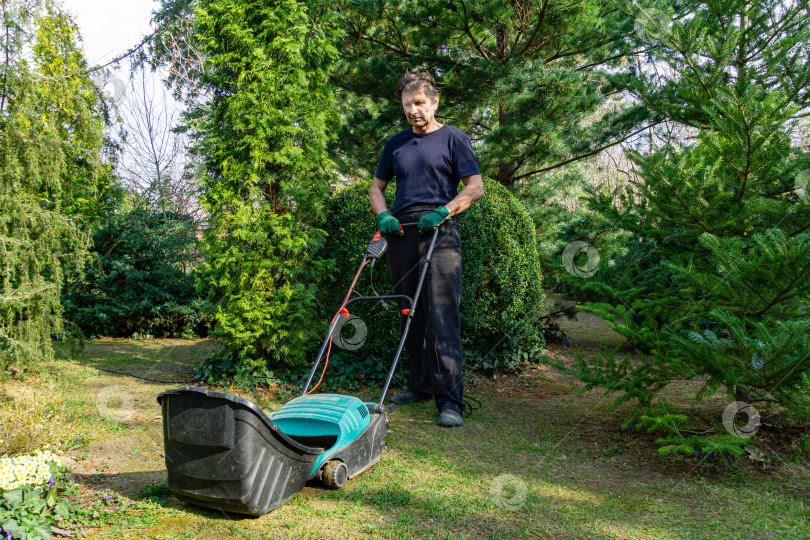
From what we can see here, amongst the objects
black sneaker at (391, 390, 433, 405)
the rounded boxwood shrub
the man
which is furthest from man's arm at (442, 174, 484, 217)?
black sneaker at (391, 390, 433, 405)

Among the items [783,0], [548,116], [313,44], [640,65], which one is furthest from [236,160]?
[640,65]

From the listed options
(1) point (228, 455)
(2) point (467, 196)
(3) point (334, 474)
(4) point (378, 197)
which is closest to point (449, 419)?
(3) point (334, 474)

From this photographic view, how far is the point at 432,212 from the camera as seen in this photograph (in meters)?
3.65

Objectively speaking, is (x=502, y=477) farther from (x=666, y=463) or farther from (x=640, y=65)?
(x=640, y=65)

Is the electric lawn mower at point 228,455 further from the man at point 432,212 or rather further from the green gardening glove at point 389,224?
the green gardening glove at point 389,224

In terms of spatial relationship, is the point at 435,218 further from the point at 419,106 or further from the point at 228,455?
the point at 228,455

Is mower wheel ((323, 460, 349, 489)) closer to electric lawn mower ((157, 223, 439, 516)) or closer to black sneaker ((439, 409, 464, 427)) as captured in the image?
electric lawn mower ((157, 223, 439, 516))

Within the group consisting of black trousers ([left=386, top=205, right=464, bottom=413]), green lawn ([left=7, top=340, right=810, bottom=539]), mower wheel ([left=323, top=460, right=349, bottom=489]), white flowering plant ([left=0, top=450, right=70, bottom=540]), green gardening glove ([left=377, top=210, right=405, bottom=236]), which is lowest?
green lawn ([left=7, top=340, right=810, bottom=539])

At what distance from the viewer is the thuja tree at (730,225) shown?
2512 mm

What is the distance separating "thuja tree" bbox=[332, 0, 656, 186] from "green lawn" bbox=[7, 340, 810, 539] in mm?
3255

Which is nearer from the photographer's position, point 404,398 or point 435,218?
point 435,218

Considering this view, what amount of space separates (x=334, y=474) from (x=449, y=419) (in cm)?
132

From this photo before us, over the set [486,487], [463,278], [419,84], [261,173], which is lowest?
[486,487]

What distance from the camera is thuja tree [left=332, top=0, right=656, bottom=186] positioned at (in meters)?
5.75
